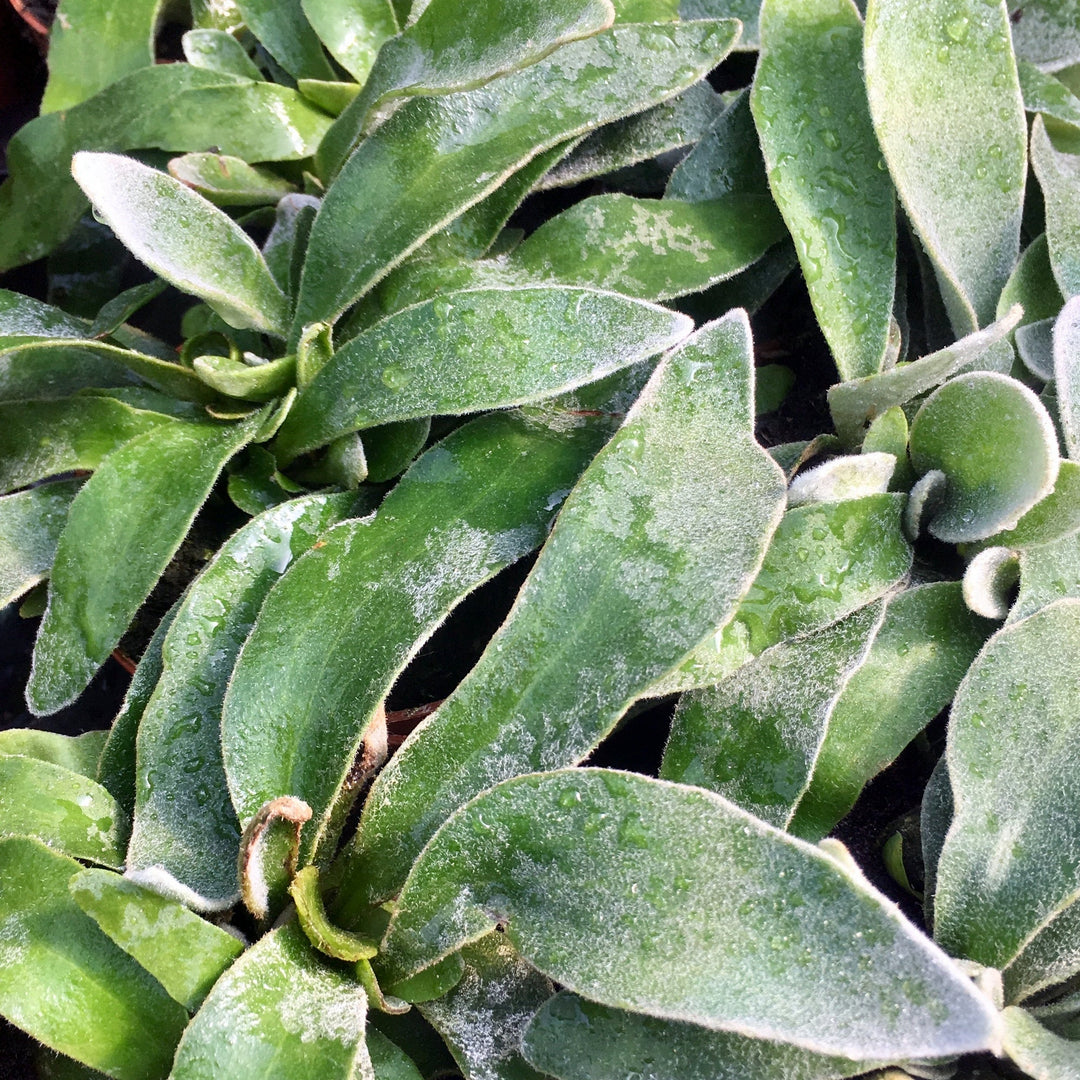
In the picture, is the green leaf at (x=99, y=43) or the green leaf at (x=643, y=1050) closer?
the green leaf at (x=643, y=1050)

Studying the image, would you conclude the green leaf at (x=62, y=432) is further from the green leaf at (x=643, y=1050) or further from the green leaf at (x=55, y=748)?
the green leaf at (x=643, y=1050)

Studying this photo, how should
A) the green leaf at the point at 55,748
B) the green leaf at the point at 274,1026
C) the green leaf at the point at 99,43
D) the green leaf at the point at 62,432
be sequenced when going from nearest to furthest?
1. the green leaf at the point at 274,1026
2. the green leaf at the point at 55,748
3. the green leaf at the point at 62,432
4. the green leaf at the point at 99,43

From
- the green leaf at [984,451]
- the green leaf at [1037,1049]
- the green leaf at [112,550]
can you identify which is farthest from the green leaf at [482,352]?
the green leaf at [1037,1049]

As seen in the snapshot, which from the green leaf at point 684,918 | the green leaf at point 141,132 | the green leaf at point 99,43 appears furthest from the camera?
the green leaf at point 99,43

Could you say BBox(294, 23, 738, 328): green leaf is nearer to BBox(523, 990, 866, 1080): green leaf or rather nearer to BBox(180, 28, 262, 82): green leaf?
BBox(180, 28, 262, 82): green leaf

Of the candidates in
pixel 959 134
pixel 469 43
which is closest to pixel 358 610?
pixel 469 43

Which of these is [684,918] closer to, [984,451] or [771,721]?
[771,721]

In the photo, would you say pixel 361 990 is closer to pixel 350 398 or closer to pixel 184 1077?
pixel 184 1077
